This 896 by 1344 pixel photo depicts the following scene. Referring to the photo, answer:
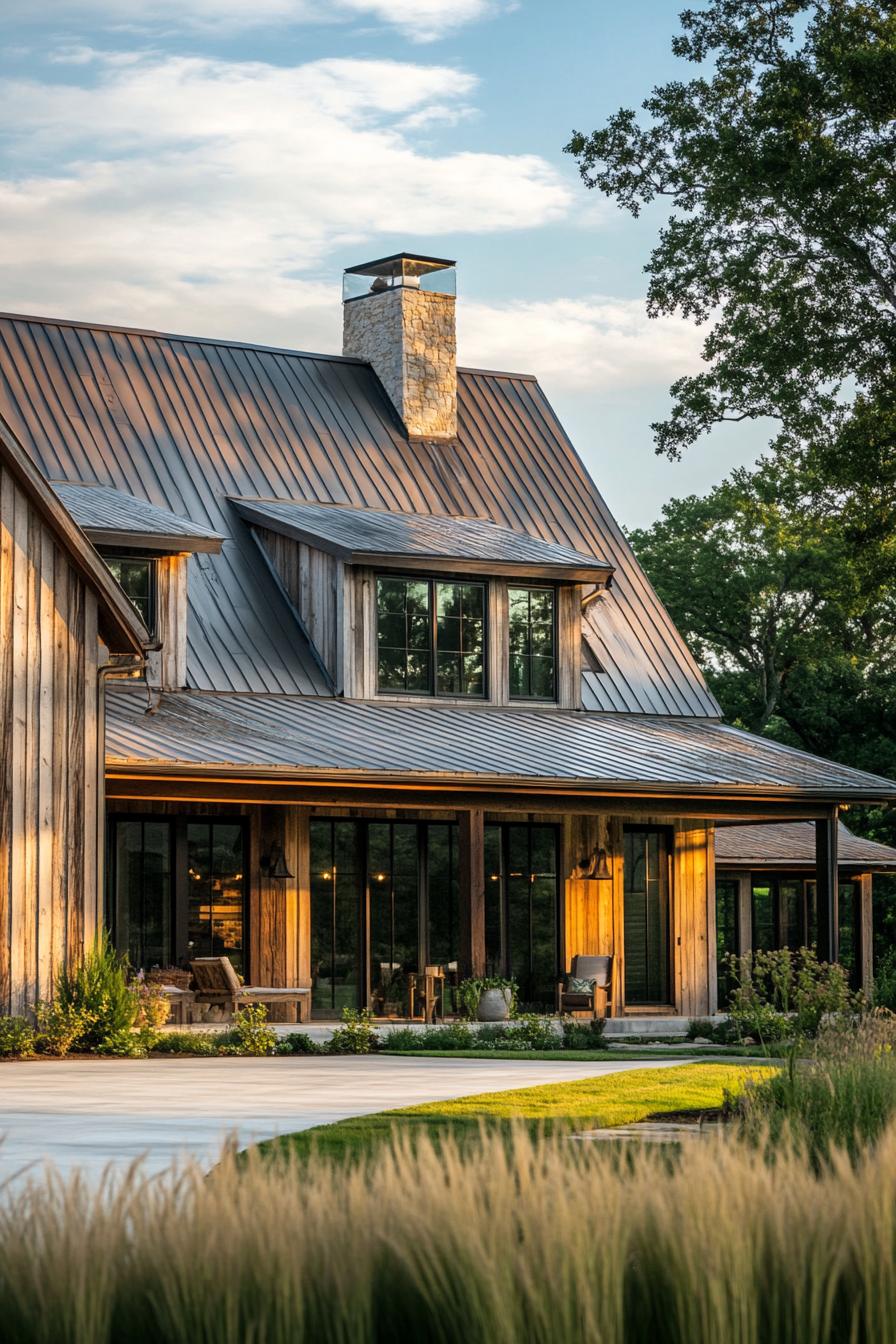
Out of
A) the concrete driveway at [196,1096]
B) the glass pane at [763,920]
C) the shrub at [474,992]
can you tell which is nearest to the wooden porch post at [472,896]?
the shrub at [474,992]

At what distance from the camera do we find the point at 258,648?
84.9 feet

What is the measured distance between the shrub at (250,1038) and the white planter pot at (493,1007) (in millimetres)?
4160

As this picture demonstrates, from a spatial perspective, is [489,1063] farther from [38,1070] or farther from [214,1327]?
[214,1327]

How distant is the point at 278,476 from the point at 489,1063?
1256cm

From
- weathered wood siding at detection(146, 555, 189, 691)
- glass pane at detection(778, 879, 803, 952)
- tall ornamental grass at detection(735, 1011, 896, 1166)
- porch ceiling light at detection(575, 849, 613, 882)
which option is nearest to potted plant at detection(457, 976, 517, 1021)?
porch ceiling light at detection(575, 849, 613, 882)

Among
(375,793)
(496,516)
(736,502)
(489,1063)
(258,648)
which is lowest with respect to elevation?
(489,1063)

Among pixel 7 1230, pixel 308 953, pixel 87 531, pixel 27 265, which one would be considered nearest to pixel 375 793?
pixel 308 953

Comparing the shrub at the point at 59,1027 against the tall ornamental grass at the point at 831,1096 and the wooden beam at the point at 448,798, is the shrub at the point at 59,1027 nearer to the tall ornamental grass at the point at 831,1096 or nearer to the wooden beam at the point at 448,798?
the wooden beam at the point at 448,798

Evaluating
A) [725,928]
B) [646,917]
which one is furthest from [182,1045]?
[725,928]

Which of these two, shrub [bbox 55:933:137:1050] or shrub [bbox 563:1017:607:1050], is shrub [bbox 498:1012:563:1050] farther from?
shrub [bbox 55:933:137:1050]

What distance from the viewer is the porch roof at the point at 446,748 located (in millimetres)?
21703

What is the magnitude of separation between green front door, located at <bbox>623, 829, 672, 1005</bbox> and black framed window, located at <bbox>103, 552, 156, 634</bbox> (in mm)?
7042

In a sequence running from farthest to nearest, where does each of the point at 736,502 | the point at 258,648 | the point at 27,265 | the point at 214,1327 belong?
the point at 736,502 → the point at 27,265 → the point at 258,648 → the point at 214,1327

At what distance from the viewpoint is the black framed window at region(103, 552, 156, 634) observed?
24.3 metres
